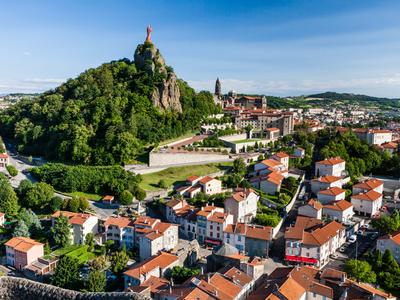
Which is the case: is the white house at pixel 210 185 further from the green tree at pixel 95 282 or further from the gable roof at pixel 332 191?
the green tree at pixel 95 282

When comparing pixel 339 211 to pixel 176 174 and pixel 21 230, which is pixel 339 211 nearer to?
pixel 176 174

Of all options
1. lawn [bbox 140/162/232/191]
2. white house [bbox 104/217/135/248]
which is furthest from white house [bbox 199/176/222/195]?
white house [bbox 104/217/135/248]

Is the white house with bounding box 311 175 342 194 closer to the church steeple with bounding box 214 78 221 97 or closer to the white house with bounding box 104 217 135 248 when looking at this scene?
the white house with bounding box 104 217 135 248

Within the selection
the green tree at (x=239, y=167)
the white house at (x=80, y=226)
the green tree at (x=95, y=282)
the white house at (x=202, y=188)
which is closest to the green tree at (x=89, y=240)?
the white house at (x=80, y=226)

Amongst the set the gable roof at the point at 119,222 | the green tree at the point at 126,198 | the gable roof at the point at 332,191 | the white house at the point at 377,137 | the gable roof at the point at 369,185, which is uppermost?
the white house at the point at 377,137

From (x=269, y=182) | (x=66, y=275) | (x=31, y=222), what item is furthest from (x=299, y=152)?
(x=66, y=275)

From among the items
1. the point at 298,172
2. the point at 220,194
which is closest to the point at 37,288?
the point at 220,194

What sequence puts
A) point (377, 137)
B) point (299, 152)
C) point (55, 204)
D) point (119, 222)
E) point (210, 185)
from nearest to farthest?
1. point (119, 222)
2. point (55, 204)
3. point (210, 185)
4. point (299, 152)
5. point (377, 137)

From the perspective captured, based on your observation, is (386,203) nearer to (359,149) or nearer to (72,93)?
(359,149)
